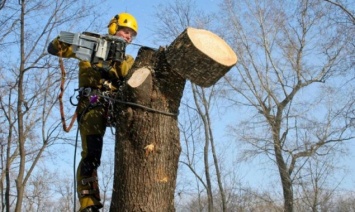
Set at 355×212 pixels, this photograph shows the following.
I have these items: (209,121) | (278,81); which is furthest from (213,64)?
(209,121)

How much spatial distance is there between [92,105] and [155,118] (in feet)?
2.18

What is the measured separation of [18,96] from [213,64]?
8.66 meters

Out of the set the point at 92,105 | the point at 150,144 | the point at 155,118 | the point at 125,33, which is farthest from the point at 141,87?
the point at 125,33

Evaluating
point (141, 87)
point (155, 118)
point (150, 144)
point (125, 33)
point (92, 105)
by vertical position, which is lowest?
point (150, 144)

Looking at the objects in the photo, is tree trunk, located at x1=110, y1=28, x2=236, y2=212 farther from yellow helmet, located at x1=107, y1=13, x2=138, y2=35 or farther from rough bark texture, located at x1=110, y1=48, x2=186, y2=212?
yellow helmet, located at x1=107, y1=13, x2=138, y2=35

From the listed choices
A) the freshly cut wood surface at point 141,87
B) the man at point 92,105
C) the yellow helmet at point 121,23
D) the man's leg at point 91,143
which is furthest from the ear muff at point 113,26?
the freshly cut wood surface at point 141,87

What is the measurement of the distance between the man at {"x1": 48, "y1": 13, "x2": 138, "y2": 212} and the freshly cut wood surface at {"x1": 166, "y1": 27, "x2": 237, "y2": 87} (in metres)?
0.63

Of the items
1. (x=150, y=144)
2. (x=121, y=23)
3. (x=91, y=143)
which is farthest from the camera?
(x=121, y=23)

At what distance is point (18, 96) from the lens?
10125 millimetres

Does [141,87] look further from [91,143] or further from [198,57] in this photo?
[91,143]

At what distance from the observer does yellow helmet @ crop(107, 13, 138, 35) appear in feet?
10.8

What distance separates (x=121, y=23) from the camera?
10.8 ft

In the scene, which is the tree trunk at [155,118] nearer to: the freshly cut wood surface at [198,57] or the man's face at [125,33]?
the freshly cut wood surface at [198,57]

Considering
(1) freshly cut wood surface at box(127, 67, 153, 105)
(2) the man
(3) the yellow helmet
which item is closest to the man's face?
(3) the yellow helmet
